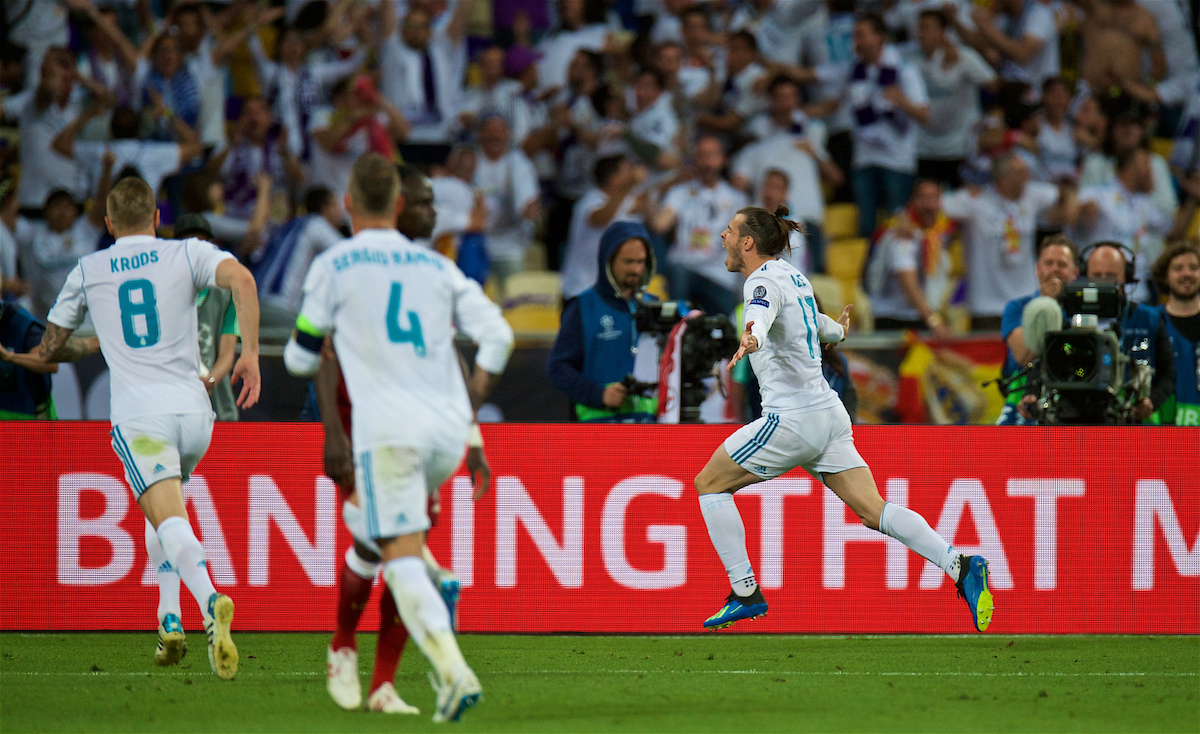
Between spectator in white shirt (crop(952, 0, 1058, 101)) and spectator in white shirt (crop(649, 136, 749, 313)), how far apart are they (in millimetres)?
3832

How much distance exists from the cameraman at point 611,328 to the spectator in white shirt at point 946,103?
6060mm

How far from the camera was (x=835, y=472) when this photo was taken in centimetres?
667

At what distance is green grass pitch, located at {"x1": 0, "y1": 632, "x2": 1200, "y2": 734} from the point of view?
513cm

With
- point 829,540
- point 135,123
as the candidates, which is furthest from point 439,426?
point 135,123

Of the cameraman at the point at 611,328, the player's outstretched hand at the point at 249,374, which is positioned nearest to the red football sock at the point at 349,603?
the player's outstretched hand at the point at 249,374

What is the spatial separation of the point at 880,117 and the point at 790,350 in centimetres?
714

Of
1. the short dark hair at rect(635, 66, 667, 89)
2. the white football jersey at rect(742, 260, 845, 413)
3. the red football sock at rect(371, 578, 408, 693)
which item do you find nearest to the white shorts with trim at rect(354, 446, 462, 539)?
the red football sock at rect(371, 578, 408, 693)

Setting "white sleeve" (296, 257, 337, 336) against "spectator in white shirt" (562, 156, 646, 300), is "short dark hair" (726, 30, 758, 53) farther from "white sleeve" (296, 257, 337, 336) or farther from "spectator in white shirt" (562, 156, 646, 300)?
"white sleeve" (296, 257, 337, 336)

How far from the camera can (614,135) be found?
12734mm

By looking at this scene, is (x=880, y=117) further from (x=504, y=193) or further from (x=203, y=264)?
(x=203, y=264)

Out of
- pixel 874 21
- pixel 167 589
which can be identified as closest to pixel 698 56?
pixel 874 21

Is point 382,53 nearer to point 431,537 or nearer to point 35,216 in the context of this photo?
point 35,216

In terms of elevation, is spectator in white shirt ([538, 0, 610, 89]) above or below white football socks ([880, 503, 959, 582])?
above

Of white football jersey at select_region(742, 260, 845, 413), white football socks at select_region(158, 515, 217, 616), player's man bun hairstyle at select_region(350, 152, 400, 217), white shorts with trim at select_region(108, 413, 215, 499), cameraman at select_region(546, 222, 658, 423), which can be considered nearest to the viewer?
player's man bun hairstyle at select_region(350, 152, 400, 217)
